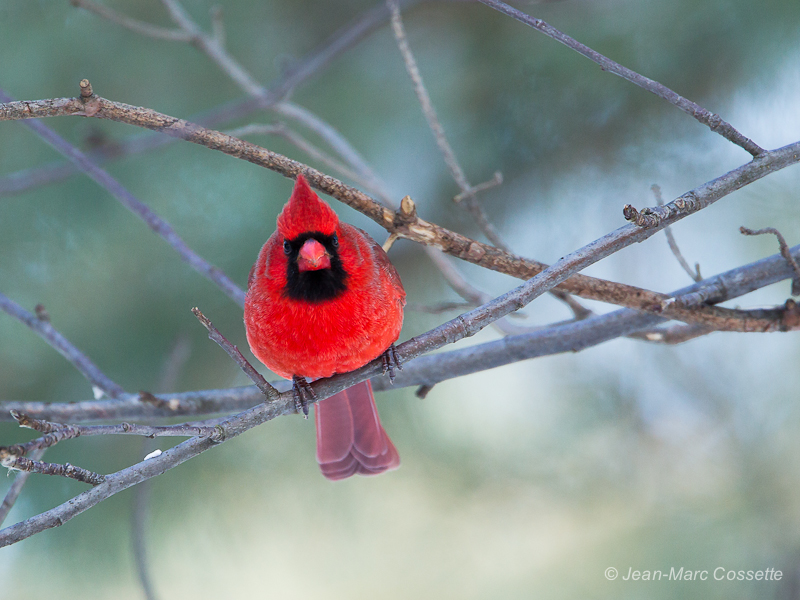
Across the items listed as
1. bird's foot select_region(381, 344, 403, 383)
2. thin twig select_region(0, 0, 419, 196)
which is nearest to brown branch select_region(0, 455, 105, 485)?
bird's foot select_region(381, 344, 403, 383)

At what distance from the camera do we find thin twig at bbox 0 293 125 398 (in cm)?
125

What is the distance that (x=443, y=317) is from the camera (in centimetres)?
179

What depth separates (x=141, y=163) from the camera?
1.71 metres

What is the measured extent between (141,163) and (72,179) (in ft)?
0.56

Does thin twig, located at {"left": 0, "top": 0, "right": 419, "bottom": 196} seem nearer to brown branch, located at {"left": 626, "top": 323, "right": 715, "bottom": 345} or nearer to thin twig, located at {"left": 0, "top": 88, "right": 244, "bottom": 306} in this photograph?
thin twig, located at {"left": 0, "top": 88, "right": 244, "bottom": 306}

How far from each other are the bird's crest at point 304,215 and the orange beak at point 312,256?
1.1 inches

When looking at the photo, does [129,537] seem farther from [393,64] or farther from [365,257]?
[393,64]

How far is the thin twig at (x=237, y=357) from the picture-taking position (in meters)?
0.81

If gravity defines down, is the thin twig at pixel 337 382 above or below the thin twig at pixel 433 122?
below

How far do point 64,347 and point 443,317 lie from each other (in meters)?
0.94

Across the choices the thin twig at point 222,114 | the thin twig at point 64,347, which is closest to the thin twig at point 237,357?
the thin twig at point 64,347

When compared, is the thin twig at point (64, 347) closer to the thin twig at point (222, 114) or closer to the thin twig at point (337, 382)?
the thin twig at point (222, 114)

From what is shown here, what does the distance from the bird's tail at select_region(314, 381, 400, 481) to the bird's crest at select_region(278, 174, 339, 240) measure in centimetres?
43

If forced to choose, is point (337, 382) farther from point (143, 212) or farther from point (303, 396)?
point (143, 212)
